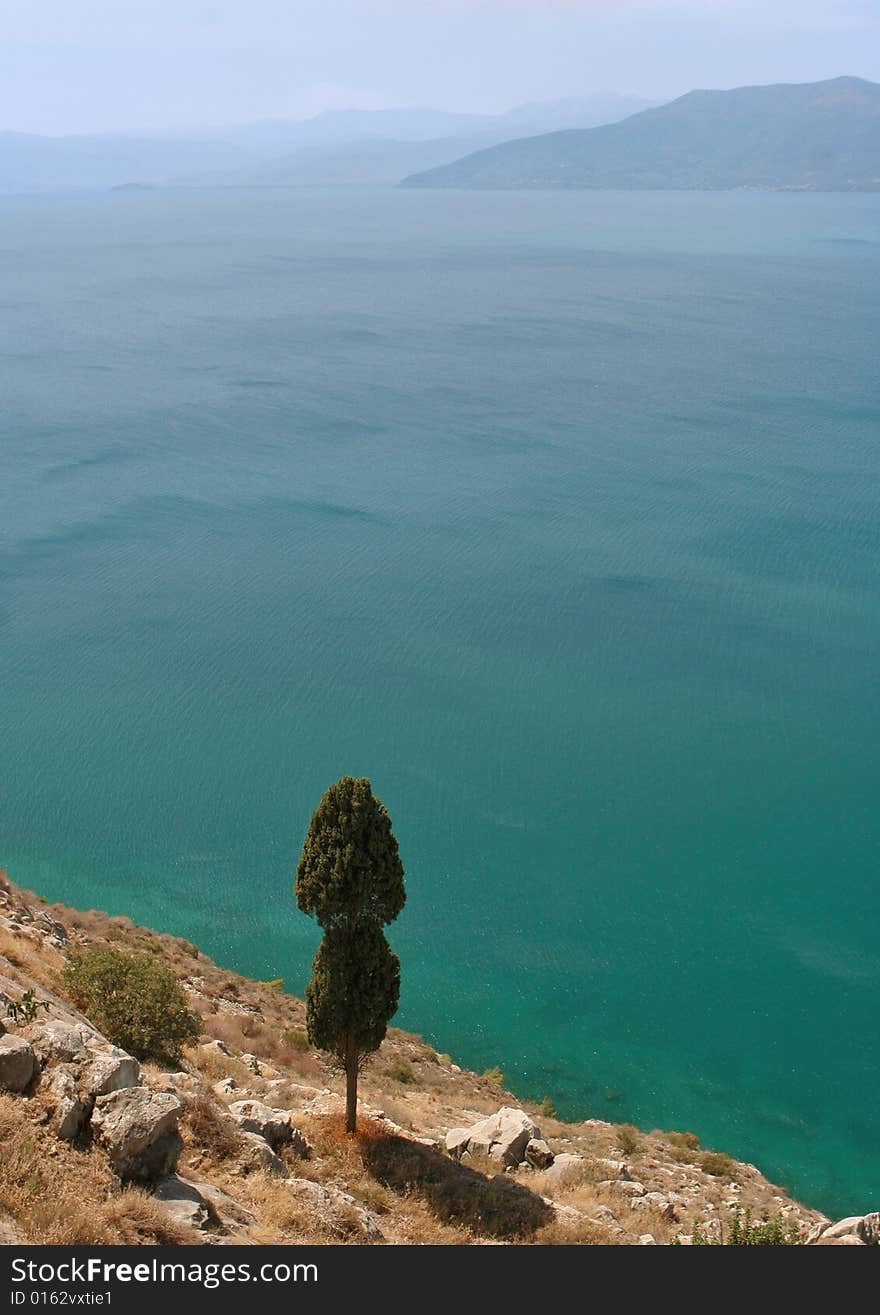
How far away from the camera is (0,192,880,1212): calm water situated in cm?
2072

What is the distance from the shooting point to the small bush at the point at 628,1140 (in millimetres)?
14727

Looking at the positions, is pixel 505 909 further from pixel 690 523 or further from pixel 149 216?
pixel 149 216

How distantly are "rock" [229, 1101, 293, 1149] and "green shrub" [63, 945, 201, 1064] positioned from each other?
1.33 meters

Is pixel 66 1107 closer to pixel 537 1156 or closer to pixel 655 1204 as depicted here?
pixel 537 1156

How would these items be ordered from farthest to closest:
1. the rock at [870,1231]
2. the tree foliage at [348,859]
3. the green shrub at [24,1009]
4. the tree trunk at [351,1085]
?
the tree trunk at [351,1085] < the tree foliage at [348,859] < the rock at [870,1231] < the green shrub at [24,1009]

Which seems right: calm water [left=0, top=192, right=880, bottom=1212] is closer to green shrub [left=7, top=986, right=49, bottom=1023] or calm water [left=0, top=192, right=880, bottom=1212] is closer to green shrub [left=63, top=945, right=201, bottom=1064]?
green shrub [left=63, top=945, right=201, bottom=1064]

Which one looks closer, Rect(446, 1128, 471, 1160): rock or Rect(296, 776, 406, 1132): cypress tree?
Rect(296, 776, 406, 1132): cypress tree

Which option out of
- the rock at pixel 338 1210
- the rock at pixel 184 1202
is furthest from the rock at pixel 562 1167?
the rock at pixel 184 1202

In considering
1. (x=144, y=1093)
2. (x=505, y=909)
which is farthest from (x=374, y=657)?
(x=144, y=1093)

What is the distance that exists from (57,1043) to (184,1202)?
1947 millimetres

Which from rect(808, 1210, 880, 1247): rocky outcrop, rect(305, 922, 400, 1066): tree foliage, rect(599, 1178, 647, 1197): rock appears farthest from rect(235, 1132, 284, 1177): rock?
rect(808, 1210, 880, 1247): rocky outcrop

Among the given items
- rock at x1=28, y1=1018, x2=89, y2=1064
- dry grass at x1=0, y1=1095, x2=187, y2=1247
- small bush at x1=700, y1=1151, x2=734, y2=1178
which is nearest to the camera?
dry grass at x1=0, y1=1095, x2=187, y2=1247

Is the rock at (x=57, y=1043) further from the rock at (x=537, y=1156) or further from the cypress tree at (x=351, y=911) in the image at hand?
the rock at (x=537, y=1156)

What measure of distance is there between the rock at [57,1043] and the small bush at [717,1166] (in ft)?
29.4
